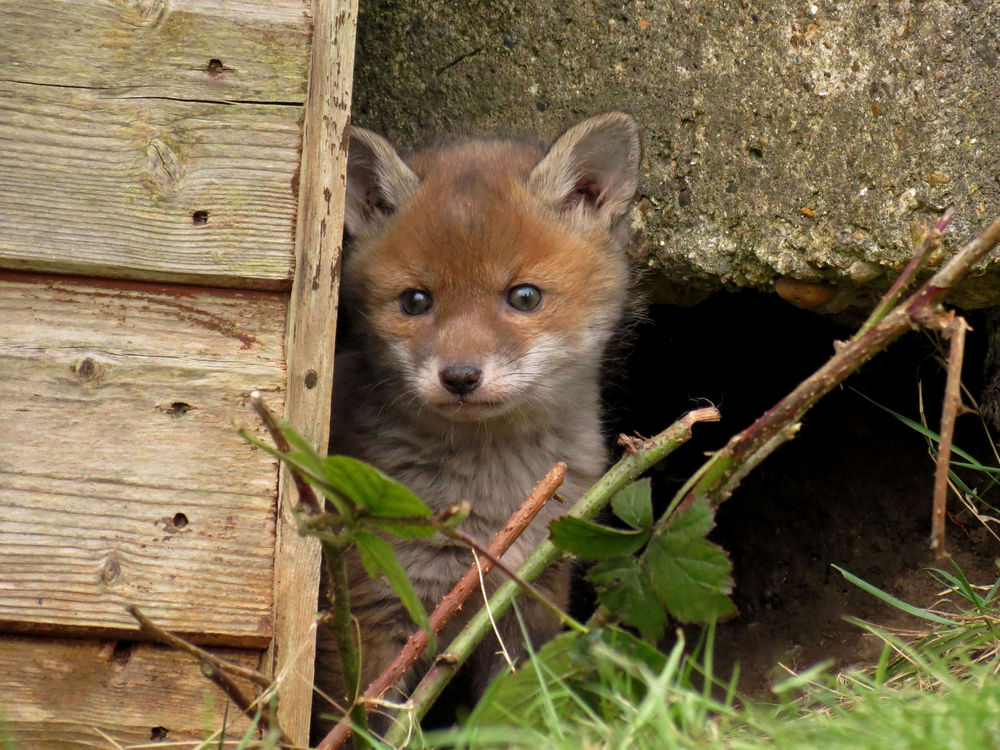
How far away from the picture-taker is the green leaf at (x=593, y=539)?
79.4 inches

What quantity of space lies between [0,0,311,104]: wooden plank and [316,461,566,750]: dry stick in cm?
107

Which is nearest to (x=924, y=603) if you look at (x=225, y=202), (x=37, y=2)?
(x=225, y=202)

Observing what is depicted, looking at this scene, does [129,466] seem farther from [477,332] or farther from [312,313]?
[477,332]

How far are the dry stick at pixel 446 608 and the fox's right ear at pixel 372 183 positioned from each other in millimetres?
1238

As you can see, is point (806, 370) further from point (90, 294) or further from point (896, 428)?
point (90, 294)

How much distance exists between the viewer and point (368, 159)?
10.4 feet

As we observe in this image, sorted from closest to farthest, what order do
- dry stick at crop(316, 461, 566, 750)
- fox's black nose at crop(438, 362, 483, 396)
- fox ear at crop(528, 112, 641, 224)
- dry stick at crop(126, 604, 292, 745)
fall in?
dry stick at crop(126, 604, 292, 745), dry stick at crop(316, 461, 566, 750), fox's black nose at crop(438, 362, 483, 396), fox ear at crop(528, 112, 641, 224)

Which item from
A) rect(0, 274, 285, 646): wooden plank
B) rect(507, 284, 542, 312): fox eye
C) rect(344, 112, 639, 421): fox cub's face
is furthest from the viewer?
rect(507, 284, 542, 312): fox eye

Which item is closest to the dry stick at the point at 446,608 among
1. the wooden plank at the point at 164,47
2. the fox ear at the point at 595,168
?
the wooden plank at the point at 164,47

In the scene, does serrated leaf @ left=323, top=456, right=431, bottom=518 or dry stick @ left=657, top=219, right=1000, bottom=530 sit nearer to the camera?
serrated leaf @ left=323, top=456, right=431, bottom=518

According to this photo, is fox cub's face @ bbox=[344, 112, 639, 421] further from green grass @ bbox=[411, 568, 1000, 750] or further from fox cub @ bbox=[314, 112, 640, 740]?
green grass @ bbox=[411, 568, 1000, 750]

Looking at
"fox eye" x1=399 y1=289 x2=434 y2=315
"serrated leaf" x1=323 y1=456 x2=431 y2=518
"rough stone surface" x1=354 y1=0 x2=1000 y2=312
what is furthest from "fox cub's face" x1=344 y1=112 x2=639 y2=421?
"serrated leaf" x1=323 y1=456 x2=431 y2=518

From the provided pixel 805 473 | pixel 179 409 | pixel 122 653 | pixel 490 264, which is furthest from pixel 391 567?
pixel 805 473

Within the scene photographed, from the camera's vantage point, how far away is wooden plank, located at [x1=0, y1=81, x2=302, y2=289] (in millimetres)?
2328
